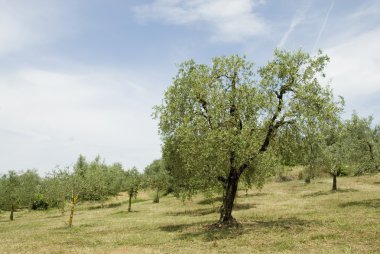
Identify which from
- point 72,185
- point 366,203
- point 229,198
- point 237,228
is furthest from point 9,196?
point 366,203

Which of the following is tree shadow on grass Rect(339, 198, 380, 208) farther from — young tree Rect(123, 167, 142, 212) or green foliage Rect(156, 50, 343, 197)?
young tree Rect(123, 167, 142, 212)

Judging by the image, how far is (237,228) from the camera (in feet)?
110

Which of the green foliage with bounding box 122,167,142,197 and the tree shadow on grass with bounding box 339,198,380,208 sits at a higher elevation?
the green foliage with bounding box 122,167,142,197

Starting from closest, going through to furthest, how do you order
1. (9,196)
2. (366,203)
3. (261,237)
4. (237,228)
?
(261,237) → (237,228) → (366,203) → (9,196)

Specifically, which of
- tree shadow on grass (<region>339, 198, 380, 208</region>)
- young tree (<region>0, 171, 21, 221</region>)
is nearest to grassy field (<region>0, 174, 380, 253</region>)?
tree shadow on grass (<region>339, 198, 380, 208</region>)

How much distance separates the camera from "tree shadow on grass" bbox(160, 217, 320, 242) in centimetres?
3052

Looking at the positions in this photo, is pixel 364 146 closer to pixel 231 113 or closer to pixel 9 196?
pixel 231 113

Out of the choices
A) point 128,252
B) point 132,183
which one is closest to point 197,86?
point 128,252

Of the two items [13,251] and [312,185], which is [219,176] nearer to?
[13,251]

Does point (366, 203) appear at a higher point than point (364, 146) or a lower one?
lower

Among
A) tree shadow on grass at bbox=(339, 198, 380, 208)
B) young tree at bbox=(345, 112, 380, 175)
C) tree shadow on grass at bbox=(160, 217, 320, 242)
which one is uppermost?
young tree at bbox=(345, 112, 380, 175)

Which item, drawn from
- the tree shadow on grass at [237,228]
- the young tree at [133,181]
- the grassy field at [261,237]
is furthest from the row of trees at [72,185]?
the tree shadow on grass at [237,228]

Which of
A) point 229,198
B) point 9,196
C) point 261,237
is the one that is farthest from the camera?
point 9,196

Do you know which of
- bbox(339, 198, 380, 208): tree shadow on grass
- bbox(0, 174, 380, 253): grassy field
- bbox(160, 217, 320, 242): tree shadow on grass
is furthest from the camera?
bbox(339, 198, 380, 208): tree shadow on grass
